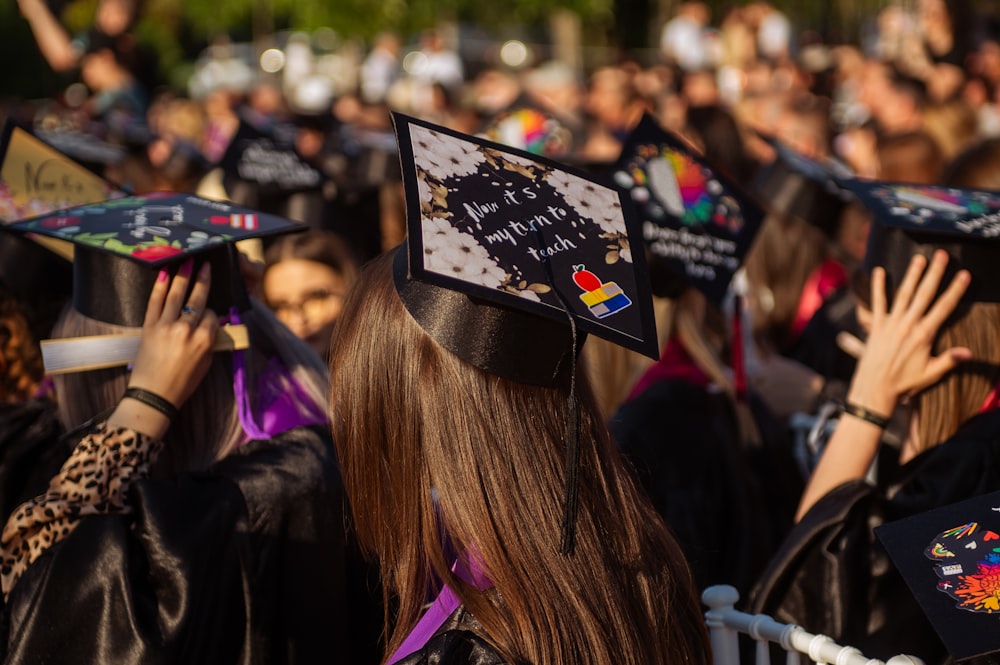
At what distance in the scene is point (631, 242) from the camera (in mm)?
2086

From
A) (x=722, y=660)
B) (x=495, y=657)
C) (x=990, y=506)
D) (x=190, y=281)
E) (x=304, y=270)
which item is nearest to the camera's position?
(x=495, y=657)

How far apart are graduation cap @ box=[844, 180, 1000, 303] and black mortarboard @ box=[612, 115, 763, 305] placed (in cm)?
63

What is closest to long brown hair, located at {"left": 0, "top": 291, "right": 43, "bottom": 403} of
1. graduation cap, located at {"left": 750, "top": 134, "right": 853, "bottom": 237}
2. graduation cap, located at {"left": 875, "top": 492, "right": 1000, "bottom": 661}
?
graduation cap, located at {"left": 875, "top": 492, "right": 1000, "bottom": 661}

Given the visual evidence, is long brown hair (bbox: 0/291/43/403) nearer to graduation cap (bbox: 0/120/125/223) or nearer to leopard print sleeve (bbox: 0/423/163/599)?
graduation cap (bbox: 0/120/125/223)

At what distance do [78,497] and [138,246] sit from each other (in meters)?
0.59

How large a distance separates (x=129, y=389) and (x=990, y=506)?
1.78 metres

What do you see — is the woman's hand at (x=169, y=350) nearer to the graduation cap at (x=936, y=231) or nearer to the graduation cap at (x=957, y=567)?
the graduation cap at (x=957, y=567)

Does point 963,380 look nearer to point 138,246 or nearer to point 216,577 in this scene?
point 216,577

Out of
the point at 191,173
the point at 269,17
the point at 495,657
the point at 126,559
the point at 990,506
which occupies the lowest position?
the point at 269,17

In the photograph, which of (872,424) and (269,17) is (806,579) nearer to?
(872,424)

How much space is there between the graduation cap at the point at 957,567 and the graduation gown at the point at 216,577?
133 cm

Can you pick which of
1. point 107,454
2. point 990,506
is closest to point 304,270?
point 107,454

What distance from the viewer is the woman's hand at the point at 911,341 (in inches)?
114

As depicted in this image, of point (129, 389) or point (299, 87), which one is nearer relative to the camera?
point (129, 389)
